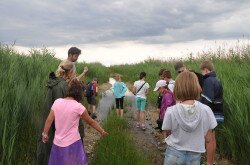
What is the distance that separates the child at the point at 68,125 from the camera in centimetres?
516

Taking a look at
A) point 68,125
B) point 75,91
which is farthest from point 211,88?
point 68,125

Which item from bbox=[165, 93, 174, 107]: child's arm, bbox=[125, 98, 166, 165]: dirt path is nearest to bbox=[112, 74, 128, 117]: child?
bbox=[125, 98, 166, 165]: dirt path

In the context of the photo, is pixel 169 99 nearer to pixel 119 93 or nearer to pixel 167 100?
pixel 167 100

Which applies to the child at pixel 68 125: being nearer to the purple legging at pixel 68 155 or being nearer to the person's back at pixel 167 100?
the purple legging at pixel 68 155

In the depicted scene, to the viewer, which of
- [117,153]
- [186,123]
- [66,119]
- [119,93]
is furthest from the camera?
[119,93]

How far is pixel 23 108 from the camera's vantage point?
6410mm

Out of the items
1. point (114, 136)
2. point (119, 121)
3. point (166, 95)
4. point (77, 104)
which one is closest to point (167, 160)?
point (77, 104)

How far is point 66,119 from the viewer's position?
5156mm

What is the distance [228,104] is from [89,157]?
9.79 feet

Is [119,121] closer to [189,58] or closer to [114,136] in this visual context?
[114,136]

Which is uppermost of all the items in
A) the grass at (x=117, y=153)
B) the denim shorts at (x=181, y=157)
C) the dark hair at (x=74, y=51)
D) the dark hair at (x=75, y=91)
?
the dark hair at (x=74, y=51)

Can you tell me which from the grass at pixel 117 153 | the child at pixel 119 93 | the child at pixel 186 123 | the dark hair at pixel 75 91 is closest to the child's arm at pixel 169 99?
the grass at pixel 117 153

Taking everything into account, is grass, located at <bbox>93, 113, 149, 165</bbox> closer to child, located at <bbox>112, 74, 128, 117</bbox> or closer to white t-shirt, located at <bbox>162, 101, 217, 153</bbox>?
white t-shirt, located at <bbox>162, 101, 217, 153</bbox>

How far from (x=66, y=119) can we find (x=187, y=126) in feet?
5.30
